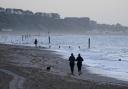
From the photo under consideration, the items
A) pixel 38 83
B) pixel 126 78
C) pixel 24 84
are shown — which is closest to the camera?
pixel 24 84

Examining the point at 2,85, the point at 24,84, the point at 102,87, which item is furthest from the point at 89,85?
the point at 2,85

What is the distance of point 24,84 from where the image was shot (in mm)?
17250

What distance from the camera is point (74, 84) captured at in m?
19.2

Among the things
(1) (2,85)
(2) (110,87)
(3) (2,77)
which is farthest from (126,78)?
(1) (2,85)

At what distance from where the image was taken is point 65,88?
17.4 m

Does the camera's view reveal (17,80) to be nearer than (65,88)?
No

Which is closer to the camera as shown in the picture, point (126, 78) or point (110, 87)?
point (110, 87)

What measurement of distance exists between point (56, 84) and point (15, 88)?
3.40 m

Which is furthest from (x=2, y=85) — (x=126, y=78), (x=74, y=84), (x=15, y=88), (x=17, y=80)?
(x=126, y=78)

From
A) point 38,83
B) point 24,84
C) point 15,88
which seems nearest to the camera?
point 15,88

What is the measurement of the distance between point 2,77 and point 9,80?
1.23m

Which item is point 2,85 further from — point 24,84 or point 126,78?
point 126,78

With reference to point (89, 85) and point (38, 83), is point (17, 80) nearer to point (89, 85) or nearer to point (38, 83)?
point (38, 83)

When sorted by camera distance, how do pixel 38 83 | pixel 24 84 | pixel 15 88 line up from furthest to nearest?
pixel 38 83 → pixel 24 84 → pixel 15 88
